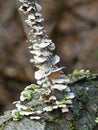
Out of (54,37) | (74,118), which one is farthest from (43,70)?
(54,37)

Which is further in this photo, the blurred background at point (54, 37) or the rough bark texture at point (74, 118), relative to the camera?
the blurred background at point (54, 37)

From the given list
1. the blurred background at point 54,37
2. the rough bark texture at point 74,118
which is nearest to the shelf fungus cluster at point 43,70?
the rough bark texture at point 74,118

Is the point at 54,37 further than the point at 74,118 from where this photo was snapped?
Yes

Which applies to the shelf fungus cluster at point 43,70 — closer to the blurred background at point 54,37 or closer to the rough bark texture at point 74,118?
the rough bark texture at point 74,118

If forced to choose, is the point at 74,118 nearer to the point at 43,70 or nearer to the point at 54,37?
the point at 43,70

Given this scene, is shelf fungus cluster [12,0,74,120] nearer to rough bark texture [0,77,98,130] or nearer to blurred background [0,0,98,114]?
rough bark texture [0,77,98,130]

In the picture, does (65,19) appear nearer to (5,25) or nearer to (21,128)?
(5,25)

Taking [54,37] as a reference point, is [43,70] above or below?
below
